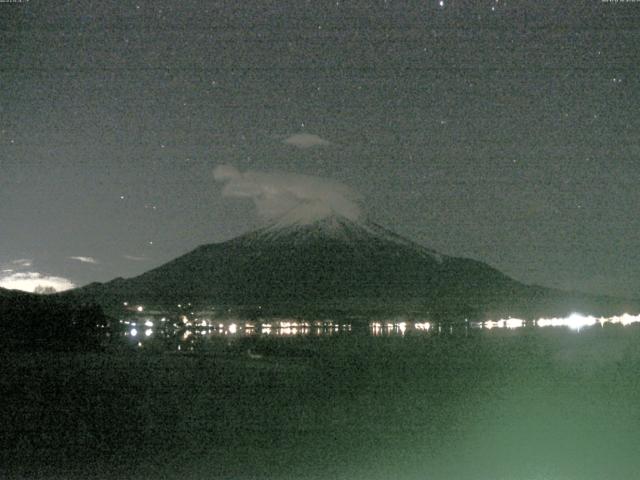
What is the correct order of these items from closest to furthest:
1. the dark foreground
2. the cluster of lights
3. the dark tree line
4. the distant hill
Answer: the dark foreground < the dark tree line < the cluster of lights < the distant hill

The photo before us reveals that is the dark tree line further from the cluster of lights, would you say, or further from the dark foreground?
the cluster of lights

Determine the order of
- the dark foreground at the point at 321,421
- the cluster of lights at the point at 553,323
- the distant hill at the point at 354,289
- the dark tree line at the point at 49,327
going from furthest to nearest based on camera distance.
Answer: the distant hill at the point at 354,289
the cluster of lights at the point at 553,323
the dark tree line at the point at 49,327
the dark foreground at the point at 321,421

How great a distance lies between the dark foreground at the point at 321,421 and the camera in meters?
11.6

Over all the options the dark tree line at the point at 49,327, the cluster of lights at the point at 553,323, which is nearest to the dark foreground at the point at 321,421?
the dark tree line at the point at 49,327

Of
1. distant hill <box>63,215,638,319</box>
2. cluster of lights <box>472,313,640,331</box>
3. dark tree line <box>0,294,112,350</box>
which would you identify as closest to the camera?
dark tree line <box>0,294,112,350</box>

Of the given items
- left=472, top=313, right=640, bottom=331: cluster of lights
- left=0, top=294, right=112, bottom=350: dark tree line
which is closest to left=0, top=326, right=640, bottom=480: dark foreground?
left=0, top=294, right=112, bottom=350: dark tree line

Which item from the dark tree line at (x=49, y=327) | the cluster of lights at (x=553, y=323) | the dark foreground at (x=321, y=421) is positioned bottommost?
the dark foreground at (x=321, y=421)

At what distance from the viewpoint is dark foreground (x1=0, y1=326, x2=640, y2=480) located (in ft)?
38.1

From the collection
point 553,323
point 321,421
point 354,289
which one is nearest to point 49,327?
point 321,421

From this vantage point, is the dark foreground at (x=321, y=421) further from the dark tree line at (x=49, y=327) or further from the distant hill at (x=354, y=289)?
the distant hill at (x=354, y=289)

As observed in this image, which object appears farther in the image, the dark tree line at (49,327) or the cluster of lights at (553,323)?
the cluster of lights at (553,323)

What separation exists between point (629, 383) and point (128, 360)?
1610 cm

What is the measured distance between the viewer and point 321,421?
50.8 ft

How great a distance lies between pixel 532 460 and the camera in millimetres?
12023
